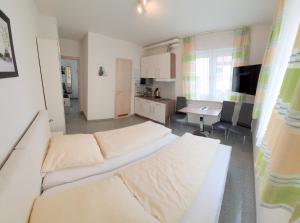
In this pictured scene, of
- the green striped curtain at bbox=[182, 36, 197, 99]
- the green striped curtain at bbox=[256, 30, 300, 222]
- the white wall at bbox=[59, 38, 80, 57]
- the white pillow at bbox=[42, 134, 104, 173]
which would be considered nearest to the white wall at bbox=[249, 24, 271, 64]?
the green striped curtain at bbox=[182, 36, 197, 99]

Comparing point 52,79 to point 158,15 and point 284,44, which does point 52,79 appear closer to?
point 158,15

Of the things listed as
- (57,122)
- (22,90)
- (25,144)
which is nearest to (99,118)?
(57,122)

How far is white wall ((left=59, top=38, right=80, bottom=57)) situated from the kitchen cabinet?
2898mm

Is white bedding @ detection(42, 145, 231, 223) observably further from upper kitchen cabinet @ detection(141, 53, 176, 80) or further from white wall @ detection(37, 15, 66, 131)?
upper kitchen cabinet @ detection(141, 53, 176, 80)

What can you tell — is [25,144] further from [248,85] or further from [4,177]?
[248,85]

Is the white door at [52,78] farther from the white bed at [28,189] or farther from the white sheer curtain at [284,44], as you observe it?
the white sheer curtain at [284,44]

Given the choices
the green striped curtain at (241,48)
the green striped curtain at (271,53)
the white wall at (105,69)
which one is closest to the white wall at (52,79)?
the white wall at (105,69)

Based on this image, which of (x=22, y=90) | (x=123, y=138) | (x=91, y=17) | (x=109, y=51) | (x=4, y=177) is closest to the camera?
(x=4, y=177)

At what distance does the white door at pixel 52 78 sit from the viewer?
3011 millimetres

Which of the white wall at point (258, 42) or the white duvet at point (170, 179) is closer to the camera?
the white duvet at point (170, 179)

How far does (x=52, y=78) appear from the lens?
10.3 feet

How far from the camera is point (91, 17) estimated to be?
11.7 ft

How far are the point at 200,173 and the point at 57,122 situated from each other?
10.2ft

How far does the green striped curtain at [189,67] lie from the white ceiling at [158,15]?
34 cm
